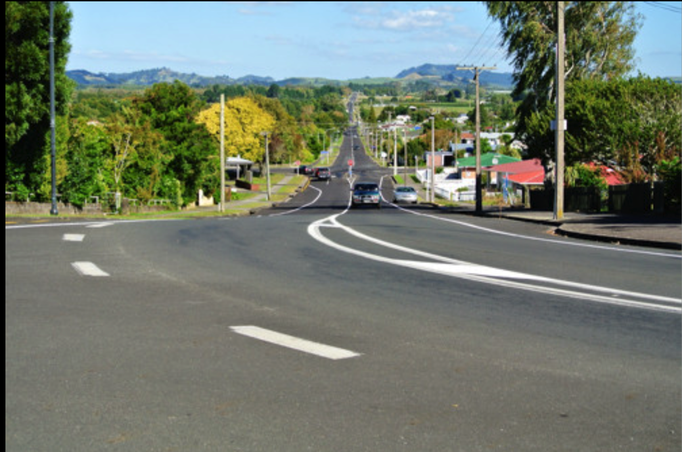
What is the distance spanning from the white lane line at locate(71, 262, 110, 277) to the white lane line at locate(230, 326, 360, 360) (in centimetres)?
429

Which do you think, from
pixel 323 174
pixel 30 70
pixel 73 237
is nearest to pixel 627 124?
pixel 30 70

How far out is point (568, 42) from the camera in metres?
48.6

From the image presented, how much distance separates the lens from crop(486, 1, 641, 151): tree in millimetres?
47969

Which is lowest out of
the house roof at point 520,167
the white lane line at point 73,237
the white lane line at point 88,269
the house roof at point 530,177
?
the white lane line at point 88,269

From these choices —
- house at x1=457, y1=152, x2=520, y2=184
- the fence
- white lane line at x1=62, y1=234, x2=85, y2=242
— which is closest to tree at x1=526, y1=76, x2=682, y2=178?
the fence

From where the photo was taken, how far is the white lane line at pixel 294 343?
278 inches

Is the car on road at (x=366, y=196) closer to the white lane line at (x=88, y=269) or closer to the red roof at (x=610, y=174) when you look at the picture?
the red roof at (x=610, y=174)

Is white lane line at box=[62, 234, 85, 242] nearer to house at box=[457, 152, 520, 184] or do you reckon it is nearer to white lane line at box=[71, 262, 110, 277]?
white lane line at box=[71, 262, 110, 277]

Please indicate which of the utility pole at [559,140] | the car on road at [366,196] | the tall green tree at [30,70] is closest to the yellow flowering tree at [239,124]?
the car on road at [366,196]

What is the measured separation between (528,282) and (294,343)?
5.19m

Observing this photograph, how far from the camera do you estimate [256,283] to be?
10992mm

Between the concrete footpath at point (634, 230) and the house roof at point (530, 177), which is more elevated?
the house roof at point (530, 177)

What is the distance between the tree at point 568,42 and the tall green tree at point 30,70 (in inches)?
1038

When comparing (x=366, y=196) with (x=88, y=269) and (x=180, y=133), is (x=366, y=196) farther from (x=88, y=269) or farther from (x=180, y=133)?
(x=88, y=269)
